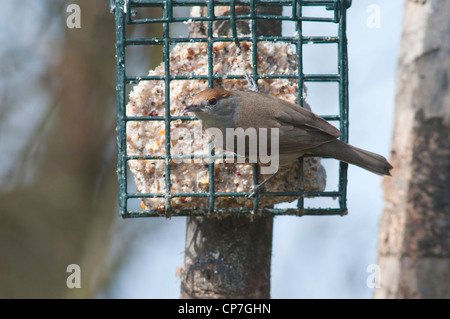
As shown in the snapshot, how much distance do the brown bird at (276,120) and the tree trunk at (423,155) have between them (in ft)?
4.37

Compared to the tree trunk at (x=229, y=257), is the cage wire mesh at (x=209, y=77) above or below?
above

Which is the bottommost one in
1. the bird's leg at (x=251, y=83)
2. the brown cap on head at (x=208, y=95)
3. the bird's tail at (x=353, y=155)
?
the bird's tail at (x=353, y=155)

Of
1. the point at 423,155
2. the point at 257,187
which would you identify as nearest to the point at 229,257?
the point at 257,187

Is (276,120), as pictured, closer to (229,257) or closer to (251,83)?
(251,83)

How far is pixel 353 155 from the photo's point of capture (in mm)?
4758

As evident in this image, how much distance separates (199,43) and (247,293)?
1.89 metres

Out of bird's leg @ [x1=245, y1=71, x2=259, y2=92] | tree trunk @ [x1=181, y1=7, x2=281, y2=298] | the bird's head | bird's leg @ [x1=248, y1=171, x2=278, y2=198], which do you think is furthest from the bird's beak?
tree trunk @ [x1=181, y1=7, x2=281, y2=298]

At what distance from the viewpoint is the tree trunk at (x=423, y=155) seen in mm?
5562

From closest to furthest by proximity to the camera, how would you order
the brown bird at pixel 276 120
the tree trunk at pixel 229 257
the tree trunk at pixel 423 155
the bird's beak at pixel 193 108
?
1. the bird's beak at pixel 193 108
2. the brown bird at pixel 276 120
3. the tree trunk at pixel 229 257
4. the tree trunk at pixel 423 155

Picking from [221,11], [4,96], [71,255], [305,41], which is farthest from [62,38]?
[305,41]

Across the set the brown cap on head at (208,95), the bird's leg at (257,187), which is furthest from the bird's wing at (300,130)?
the brown cap on head at (208,95)

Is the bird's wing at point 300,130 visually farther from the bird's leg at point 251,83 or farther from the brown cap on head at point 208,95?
the brown cap on head at point 208,95

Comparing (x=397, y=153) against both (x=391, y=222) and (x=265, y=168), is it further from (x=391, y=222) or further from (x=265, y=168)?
(x=265, y=168)

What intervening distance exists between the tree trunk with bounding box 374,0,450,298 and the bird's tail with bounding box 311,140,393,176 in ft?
3.35
